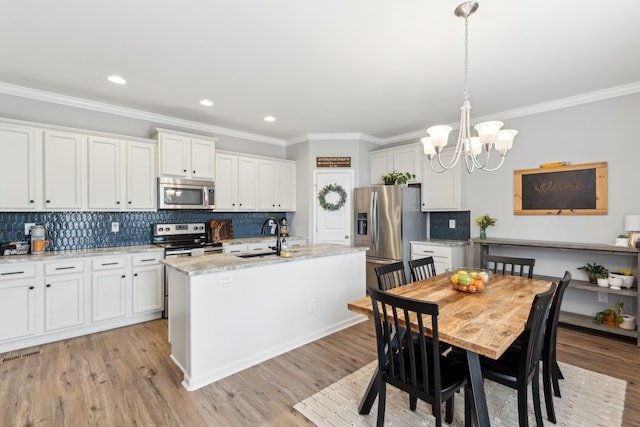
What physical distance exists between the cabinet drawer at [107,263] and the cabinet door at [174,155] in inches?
47.0

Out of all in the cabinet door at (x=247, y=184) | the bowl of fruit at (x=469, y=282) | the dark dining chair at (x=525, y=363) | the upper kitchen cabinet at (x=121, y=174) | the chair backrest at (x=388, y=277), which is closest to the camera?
the dark dining chair at (x=525, y=363)

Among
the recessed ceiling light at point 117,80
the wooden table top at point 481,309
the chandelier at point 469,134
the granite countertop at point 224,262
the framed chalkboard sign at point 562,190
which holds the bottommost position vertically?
the wooden table top at point 481,309

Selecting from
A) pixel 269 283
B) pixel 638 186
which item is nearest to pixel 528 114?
pixel 638 186

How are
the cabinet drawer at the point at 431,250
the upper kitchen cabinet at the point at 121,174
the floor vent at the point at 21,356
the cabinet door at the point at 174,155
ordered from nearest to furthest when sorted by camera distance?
the floor vent at the point at 21,356 → the upper kitchen cabinet at the point at 121,174 → the cabinet door at the point at 174,155 → the cabinet drawer at the point at 431,250

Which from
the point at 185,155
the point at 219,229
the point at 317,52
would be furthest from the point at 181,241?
the point at 317,52

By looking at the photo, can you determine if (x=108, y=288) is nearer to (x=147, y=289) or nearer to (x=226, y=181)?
(x=147, y=289)

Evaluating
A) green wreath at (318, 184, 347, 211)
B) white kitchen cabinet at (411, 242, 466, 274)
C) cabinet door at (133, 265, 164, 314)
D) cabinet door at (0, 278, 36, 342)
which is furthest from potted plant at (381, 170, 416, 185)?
cabinet door at (0, 278, 36, 342)

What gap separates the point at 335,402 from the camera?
2227 mm

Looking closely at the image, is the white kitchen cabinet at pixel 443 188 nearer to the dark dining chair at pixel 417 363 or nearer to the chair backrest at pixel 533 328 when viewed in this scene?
the chair backrest at pixel 533 328

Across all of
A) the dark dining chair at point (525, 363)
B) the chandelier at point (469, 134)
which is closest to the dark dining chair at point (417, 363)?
the dark dining chair at point (525, 363)

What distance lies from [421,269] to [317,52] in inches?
85.7

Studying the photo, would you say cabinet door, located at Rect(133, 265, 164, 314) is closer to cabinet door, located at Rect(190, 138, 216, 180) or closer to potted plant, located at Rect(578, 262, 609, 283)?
cabinet door, located at Rect(190, 138, 216, 180)

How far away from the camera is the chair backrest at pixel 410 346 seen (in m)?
1.56

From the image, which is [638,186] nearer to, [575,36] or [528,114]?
[528,114]
